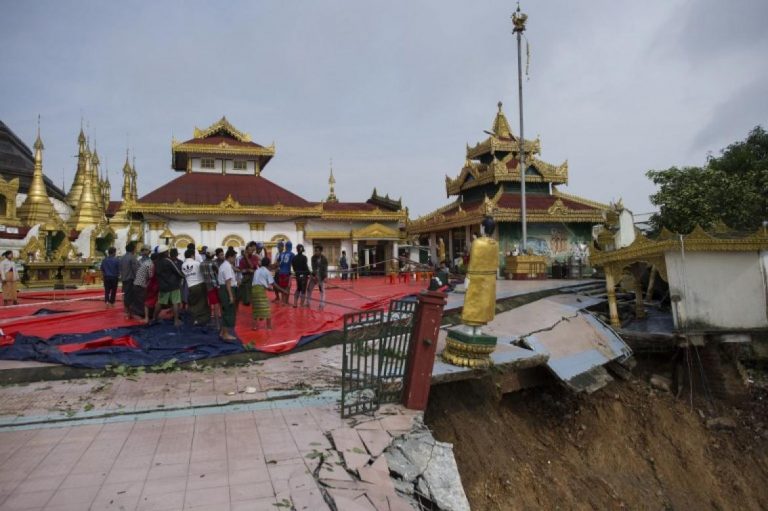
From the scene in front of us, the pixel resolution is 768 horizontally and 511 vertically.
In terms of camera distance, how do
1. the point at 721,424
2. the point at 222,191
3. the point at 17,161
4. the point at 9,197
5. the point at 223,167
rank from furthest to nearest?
the point at 17,161
the point at 223,167
the point at 222,191
the point at 9,197
the point at 721,424

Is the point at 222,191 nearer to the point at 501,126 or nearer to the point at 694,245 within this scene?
the point at 501,126

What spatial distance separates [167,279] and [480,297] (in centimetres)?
587

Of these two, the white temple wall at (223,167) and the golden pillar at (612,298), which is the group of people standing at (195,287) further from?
the white temple wall at (223,167)

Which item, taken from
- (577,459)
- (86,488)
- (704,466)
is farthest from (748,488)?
(86,488)

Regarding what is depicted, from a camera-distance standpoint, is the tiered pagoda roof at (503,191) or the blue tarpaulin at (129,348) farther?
the tiered pagoda roof at (503,191)

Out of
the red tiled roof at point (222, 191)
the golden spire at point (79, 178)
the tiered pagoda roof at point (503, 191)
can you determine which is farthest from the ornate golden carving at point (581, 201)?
the golden spire at point (79, 178)

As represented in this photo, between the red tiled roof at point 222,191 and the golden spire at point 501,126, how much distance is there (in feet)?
40.1

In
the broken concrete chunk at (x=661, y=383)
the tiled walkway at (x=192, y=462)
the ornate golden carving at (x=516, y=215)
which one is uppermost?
the ornate golden carving at (x=516, y=215)

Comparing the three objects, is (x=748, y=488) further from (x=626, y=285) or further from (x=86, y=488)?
(x=86, y=488)

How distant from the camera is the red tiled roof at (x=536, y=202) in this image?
74.4ft

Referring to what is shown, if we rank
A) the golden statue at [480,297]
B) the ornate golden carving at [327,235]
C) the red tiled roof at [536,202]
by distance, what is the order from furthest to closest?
the ornate golden carving at [327,235]
the red tiled roof at [536,202]
the golden statue at [480,297]

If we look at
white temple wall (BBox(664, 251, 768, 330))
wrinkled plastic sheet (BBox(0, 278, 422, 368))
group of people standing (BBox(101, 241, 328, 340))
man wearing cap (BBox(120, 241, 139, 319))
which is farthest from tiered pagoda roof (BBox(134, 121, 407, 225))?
white temple wall (BBox(664, 251, 768, 330))

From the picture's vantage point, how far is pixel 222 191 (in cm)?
2516

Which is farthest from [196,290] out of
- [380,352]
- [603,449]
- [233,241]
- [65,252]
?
[233,241]
